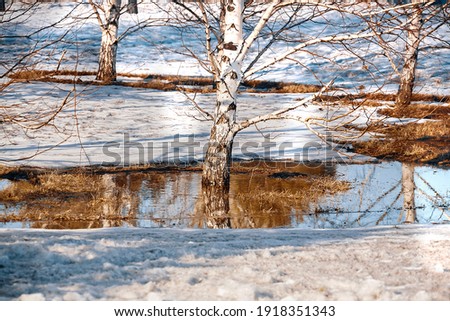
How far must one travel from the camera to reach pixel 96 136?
13.9m

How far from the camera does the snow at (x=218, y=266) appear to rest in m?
4.23

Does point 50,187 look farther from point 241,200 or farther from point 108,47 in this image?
point 108,47

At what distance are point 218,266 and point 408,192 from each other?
6.47m

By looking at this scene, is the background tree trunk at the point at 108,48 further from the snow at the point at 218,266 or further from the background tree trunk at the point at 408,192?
the snow at the point at 218,266

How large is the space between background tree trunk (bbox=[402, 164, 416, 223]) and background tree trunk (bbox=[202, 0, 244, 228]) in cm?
259

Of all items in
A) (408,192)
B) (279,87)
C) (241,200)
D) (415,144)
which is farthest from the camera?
(279,87)

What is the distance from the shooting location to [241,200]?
9766 millimetres

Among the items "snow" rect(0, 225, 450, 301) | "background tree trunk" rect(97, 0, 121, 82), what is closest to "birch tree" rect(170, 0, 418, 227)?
"snow" rect(0, 225, 450, 301)

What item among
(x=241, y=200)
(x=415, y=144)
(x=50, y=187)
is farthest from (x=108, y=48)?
(x=241, y=200)

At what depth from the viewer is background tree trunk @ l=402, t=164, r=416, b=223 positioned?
915 centimetres

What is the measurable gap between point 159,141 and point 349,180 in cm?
449

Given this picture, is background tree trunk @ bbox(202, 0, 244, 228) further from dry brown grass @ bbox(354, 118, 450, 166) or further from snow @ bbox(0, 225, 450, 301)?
dry brown grass @ bbox(354, 118, 450, 166)

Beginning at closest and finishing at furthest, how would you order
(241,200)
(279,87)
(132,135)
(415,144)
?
(241,200), (132,135), (415,144), (279,87)
